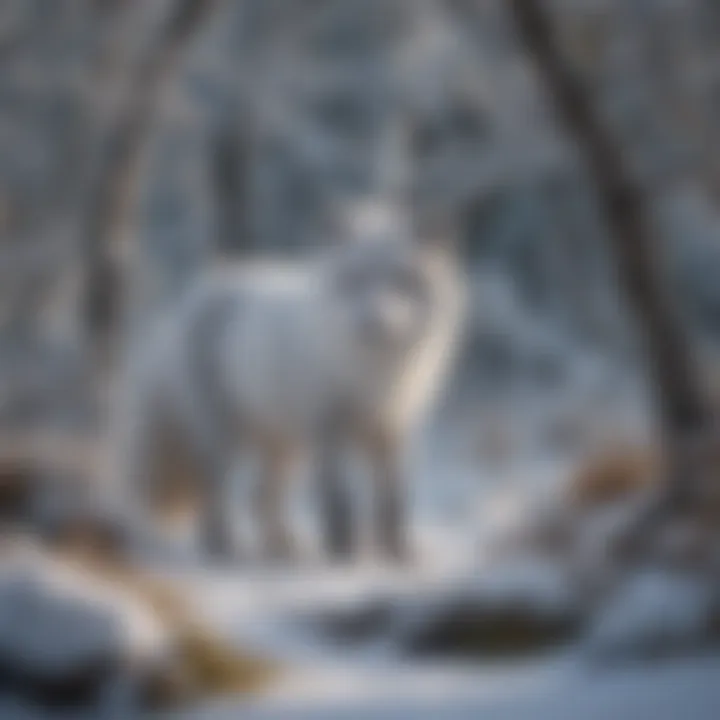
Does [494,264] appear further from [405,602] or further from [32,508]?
[405,602]

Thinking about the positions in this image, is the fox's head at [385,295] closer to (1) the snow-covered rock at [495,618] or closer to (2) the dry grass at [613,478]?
(2) the dry grass at [613,478]

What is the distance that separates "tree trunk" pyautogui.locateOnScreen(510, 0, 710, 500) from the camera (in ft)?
16.4

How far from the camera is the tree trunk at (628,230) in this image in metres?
5.01

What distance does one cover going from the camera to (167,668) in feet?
9.27

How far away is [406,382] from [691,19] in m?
2.70

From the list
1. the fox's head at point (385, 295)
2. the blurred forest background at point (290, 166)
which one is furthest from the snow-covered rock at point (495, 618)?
the blurred forest background at point (290, 166)

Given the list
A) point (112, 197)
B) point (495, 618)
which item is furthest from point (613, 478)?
point (112, 197)

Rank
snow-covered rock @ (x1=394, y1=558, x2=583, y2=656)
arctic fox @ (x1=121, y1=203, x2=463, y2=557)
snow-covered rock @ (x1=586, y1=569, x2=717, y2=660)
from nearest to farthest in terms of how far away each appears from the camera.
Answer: snow-covered rock @ (x1=586, y1=569, x2=717, y2=660) → snow-covered rock @ (x1=394, y1=558, x2=583, y2=656) → arctic fox @ (x1=121, y1=203, x2=463, y2=557)

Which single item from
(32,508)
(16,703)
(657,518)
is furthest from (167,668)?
(32,508)

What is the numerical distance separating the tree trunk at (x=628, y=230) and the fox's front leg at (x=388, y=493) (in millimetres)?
818

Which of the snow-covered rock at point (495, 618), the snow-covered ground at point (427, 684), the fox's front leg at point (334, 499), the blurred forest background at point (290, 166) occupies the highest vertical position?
the blurred forest background at point (290, 166)

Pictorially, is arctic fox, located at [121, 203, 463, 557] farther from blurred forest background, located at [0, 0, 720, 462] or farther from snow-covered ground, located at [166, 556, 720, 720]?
blurred forest background, located at [0, 0, 720, 462]

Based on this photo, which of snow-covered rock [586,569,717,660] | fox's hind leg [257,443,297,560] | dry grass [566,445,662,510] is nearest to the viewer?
snow-covered rock [586,569,717,660]

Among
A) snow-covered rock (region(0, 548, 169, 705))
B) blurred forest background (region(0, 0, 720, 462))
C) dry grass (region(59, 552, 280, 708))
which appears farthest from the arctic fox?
blurred forest background (region(0, 0, 720, 462))
